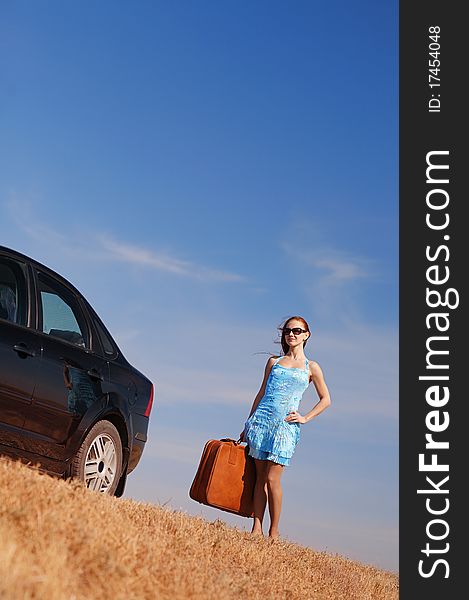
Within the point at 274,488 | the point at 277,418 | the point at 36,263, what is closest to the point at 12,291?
the point at 36,263

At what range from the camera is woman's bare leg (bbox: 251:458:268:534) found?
1001 centimetres

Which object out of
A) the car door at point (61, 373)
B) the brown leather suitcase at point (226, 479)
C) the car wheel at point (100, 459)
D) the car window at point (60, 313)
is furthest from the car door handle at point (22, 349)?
the brown leather suitcase at point (226, 479)

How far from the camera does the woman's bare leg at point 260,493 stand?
32.8ft

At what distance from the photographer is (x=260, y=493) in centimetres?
1002

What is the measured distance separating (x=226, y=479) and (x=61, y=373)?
269cm

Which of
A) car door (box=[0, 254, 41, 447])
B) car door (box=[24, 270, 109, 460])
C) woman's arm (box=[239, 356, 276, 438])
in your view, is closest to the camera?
car door (box=[0, 254, 41, 447])

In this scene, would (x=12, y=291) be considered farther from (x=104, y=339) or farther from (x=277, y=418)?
(x=277, y=418)

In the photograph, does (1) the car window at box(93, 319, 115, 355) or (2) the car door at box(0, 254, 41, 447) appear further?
(1) the car window at box(93, 319, 115, 355)

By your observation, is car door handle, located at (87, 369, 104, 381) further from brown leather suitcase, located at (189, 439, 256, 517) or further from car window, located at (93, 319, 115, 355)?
brown leather suitcase, located at (189, 439, 256, 517)

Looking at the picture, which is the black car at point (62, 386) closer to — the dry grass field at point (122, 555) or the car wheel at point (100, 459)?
the car wheel at point (100, 459)

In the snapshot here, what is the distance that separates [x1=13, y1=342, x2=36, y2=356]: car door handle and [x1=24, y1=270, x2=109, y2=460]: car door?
17 centimetres

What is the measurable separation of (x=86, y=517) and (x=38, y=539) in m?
0.78

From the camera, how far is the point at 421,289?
8859 mm

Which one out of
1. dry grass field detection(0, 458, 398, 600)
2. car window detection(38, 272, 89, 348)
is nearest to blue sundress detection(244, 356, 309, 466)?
dry grass field detection(0, 458, 398, 600)
